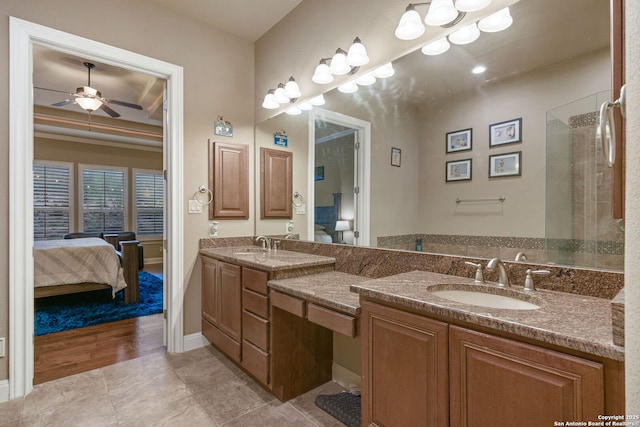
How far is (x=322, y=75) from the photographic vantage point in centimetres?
229

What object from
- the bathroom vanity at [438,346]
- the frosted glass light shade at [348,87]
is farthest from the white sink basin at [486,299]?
the frosted glass light shade at [348,87]

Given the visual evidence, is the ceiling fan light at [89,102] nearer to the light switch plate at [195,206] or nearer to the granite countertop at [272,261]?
the light switch plate at [195,206]

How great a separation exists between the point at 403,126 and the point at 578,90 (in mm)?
821

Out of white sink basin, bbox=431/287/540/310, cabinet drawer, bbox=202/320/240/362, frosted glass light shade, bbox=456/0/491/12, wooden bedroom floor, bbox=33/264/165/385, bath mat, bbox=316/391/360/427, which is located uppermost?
frosted glass light shade, bbox=456/0/491/12

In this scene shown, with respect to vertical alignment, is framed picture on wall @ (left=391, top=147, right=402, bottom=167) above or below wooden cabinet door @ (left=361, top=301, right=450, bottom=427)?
above

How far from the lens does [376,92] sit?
6.74 ft

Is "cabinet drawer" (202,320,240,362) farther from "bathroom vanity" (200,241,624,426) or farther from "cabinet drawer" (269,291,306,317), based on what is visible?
"cabinet drawer" (269,291,306,317)

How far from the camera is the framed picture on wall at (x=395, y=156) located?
189 centimetres

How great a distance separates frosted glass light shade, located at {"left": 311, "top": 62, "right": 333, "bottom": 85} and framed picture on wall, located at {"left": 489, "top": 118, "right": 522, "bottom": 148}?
1.24 m

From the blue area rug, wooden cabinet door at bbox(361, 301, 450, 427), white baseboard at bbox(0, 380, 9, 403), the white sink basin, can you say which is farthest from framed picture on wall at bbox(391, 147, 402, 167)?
the blue area rug

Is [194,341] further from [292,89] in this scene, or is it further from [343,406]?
[292,89]

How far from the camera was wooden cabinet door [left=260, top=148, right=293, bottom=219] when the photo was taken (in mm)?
2850

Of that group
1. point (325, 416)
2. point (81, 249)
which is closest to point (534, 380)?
point (325, 416)

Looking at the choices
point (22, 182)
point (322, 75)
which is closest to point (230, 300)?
point (22, 182)
